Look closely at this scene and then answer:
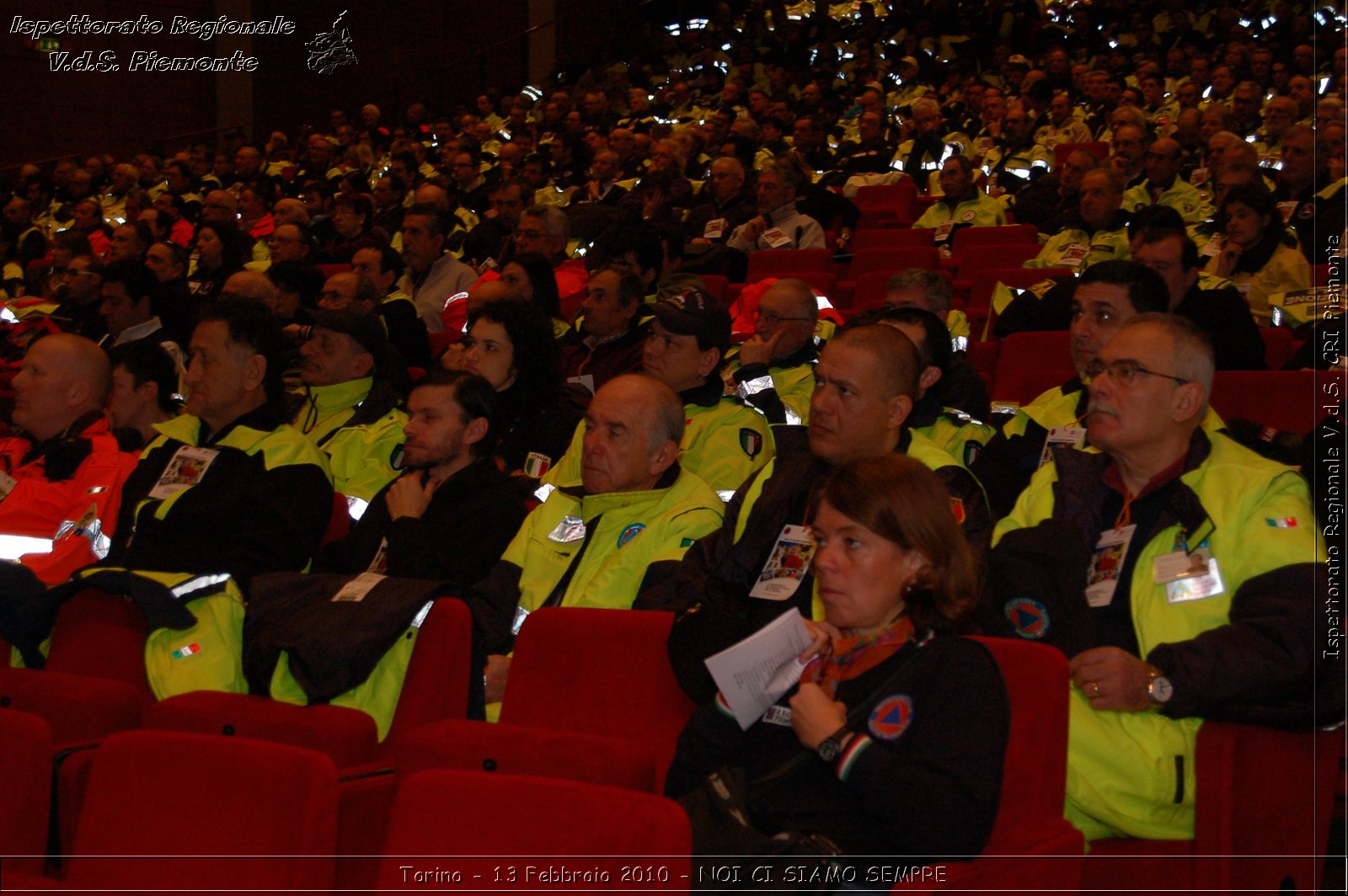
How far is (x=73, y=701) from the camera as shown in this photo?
225cm

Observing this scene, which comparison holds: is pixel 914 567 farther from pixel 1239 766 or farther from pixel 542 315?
pixel 542 315

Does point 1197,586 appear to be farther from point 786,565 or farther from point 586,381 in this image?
point 586,381

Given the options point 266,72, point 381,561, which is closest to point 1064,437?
point 381,561

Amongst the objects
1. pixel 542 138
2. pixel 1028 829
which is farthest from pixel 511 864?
pixel 542 138

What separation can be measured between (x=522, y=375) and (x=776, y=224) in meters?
3.56

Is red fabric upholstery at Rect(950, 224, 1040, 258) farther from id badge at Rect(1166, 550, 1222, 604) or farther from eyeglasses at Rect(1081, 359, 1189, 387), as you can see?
id badge at Rect(1166, 550, 1222, 604)

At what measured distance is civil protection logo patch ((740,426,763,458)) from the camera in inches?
143

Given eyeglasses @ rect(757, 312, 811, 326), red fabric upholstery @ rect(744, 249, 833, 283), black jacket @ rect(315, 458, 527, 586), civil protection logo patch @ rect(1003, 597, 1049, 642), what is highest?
civil protection logo patch @ rect(1003, 597, 1049, 642)

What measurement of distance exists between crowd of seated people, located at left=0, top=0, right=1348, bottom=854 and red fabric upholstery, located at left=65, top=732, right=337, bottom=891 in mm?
578

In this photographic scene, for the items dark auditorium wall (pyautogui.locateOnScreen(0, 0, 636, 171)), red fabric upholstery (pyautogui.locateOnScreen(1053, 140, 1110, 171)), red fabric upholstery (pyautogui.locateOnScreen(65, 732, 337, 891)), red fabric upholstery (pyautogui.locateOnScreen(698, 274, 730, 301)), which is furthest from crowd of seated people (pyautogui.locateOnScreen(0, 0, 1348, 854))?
dark auditorium wall (pyautogui.locateOnScreen(0, 0, 636, 171))

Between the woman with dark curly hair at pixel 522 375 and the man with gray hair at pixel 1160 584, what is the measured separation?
6.00ft

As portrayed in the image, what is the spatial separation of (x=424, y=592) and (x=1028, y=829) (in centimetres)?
127

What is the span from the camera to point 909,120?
10078 mm

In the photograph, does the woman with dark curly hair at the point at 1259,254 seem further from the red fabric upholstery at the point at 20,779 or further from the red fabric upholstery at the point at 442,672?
the red fabric upholstery at the point at 20,779
